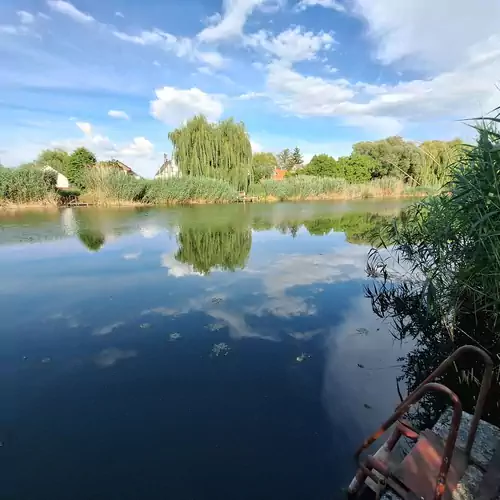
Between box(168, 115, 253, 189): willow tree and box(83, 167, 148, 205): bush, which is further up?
box(168, 115, 253, 189): willow tree

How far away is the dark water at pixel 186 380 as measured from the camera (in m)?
2.36

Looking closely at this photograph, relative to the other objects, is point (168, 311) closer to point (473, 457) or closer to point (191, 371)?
point (191, 371)

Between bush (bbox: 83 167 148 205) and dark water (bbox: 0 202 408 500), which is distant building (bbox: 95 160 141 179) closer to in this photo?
bush (bbox: 83 167 148 205)

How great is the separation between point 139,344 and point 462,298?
160 inches

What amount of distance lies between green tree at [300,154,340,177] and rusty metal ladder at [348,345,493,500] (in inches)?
1702

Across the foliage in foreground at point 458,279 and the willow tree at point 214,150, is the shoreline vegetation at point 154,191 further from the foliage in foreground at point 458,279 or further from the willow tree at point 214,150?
the foliage in foreground at point 458,279

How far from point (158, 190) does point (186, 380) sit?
21613 mm

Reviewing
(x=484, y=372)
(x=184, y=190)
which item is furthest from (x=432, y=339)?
(x=184, y=190)

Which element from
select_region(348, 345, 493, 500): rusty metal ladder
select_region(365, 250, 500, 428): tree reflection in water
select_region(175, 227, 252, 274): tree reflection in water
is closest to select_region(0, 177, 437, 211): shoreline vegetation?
select_region(175, 227, 252, 274): tree reflection in water

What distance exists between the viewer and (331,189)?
105ft

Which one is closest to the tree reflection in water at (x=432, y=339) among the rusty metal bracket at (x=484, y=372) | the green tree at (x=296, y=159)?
the rusty metal bracket at (x=484, y=372)

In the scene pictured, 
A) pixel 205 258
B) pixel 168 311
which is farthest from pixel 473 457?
pixel 205 258

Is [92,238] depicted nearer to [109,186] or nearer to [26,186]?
[26,186]

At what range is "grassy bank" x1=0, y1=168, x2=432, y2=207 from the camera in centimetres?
1956
